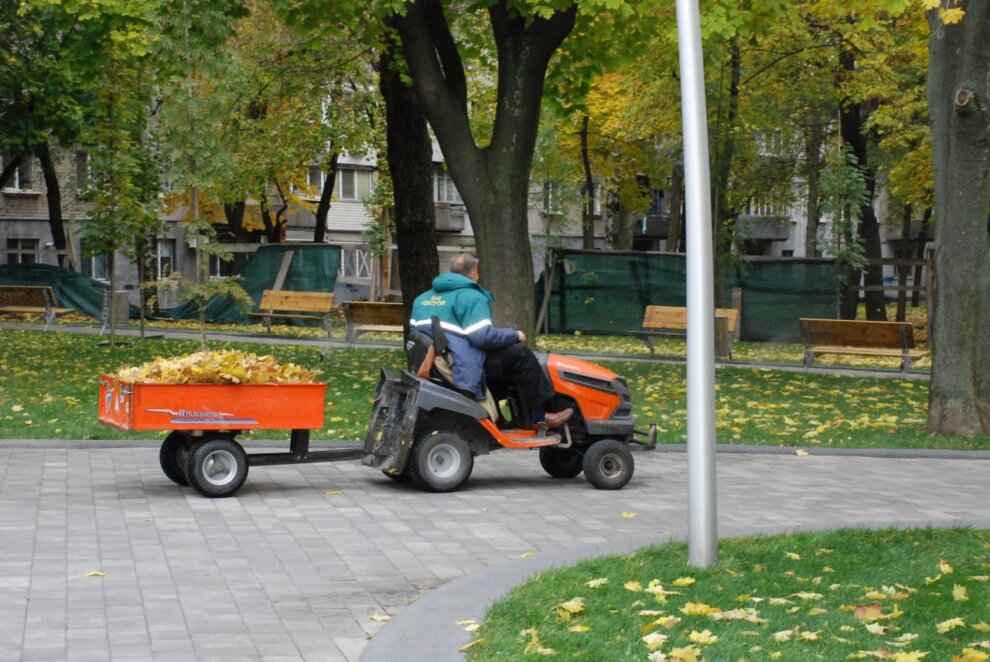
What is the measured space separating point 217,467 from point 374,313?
17416 mm

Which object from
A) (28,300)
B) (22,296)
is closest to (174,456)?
(28,300)

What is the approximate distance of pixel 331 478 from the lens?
38.3ft

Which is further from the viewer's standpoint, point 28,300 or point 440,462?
point 28,300

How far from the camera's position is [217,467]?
10492mm

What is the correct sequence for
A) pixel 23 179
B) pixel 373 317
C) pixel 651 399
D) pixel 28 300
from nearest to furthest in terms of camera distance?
pixel 651 399 → pixel 373 317 → pixel 28 300 → pixel 23 179

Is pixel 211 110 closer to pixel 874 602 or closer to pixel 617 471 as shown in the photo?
pixel 617 471

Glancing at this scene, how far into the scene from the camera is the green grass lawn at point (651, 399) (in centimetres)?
1452

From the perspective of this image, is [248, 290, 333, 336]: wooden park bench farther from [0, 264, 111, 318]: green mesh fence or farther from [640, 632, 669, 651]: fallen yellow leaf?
[640, 632, 669, 651]: fallen yellow leaf

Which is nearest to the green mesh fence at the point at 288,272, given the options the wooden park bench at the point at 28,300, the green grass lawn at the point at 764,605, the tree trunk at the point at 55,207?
the wooden park bench at the point at 28,300

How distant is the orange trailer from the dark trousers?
4.41ft

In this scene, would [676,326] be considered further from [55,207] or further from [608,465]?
[55,207]

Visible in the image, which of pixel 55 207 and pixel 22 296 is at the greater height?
pixel 55 207

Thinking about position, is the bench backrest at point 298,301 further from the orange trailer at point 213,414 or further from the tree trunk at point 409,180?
the orange trailer at point 213,414

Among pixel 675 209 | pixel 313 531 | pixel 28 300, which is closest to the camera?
pixel 313 531
